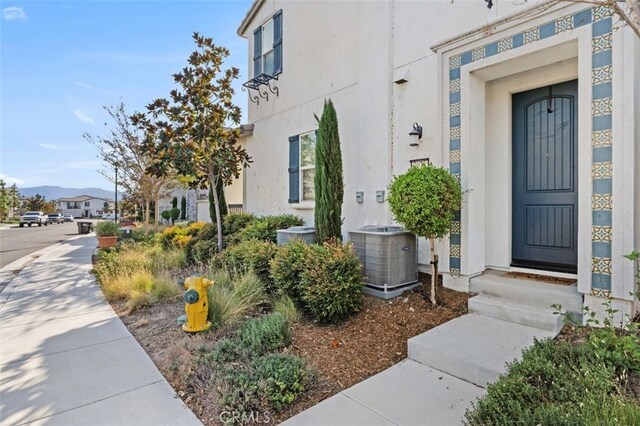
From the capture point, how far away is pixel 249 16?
413 inches

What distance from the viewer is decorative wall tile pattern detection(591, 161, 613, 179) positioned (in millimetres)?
3602

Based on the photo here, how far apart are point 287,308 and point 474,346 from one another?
2.31 meters

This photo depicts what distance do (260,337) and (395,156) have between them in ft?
13.6

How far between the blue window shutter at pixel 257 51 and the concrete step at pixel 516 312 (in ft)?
30.1

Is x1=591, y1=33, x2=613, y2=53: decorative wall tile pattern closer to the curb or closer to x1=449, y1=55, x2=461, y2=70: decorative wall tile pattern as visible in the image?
x1=449, y1=55, x2=461, y2=70: decorative wall tile pattern

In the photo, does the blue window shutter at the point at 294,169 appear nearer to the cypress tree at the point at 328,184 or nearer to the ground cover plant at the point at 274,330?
the cypress tree at the point at 328,184

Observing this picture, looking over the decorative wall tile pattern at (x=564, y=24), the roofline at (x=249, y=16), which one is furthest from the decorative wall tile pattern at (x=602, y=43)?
the roofline at (x=249, y=16)

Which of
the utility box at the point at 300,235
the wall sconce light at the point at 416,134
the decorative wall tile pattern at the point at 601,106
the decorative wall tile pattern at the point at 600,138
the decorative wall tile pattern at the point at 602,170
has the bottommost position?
the utility box at the point at 300,235

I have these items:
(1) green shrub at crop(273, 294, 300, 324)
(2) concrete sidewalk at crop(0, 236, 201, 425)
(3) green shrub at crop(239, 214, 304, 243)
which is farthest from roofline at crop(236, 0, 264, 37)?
(1) green shrub at crop(273, 294, 300, 324)

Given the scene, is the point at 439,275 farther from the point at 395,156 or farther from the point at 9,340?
the point at 9,340

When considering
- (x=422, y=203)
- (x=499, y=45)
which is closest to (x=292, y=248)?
(x=422, y=203)

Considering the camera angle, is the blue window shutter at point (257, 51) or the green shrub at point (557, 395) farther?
the blue window shutter at point (257, 51)

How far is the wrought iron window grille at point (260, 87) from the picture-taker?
376 inches

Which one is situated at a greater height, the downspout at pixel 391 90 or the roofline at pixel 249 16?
the roofline at pixel 249 16
